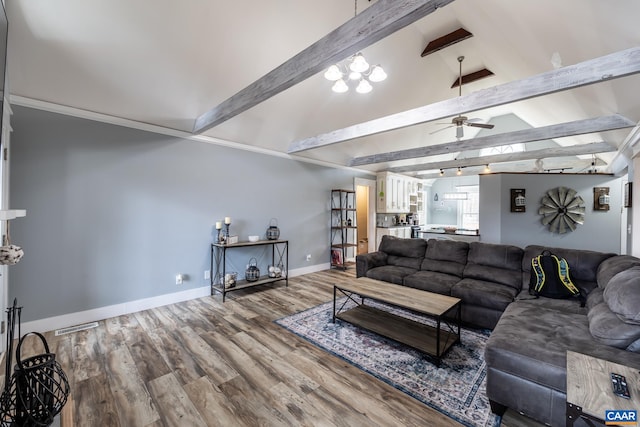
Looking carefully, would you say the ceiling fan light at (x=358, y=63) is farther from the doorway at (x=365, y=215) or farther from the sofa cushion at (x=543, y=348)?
the doorway at (x=365, y=215)

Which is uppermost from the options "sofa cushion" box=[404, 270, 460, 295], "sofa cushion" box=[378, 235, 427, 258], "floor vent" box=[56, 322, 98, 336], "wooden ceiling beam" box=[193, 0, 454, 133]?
→ "wooden ceiling beam" box=[193, 0, 454, 133]

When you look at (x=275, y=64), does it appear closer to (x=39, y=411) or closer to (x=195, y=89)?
(x=195, y=89)

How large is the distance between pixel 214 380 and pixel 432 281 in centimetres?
272

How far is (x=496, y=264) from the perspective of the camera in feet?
11.7

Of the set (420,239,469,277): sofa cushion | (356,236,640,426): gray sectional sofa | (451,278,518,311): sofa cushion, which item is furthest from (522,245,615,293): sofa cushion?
(420,239,469,277): sofa cushion

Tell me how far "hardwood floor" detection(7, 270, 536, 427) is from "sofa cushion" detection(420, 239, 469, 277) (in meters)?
2.21

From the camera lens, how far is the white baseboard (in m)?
2.86

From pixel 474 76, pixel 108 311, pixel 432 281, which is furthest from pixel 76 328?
pixel 474 76

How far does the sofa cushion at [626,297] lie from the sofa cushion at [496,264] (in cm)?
121

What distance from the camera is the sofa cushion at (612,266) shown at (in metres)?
2.44

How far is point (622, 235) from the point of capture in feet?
14.8

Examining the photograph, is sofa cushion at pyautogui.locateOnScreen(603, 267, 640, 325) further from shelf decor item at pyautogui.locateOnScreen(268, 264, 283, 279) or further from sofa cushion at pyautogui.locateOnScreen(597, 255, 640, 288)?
shelf decor item at pyautogui.locateOnScreen(268, 264, 283, 279)

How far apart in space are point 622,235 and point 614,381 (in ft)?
16.8

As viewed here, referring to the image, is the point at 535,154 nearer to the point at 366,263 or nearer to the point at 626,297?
the point at 366,263
